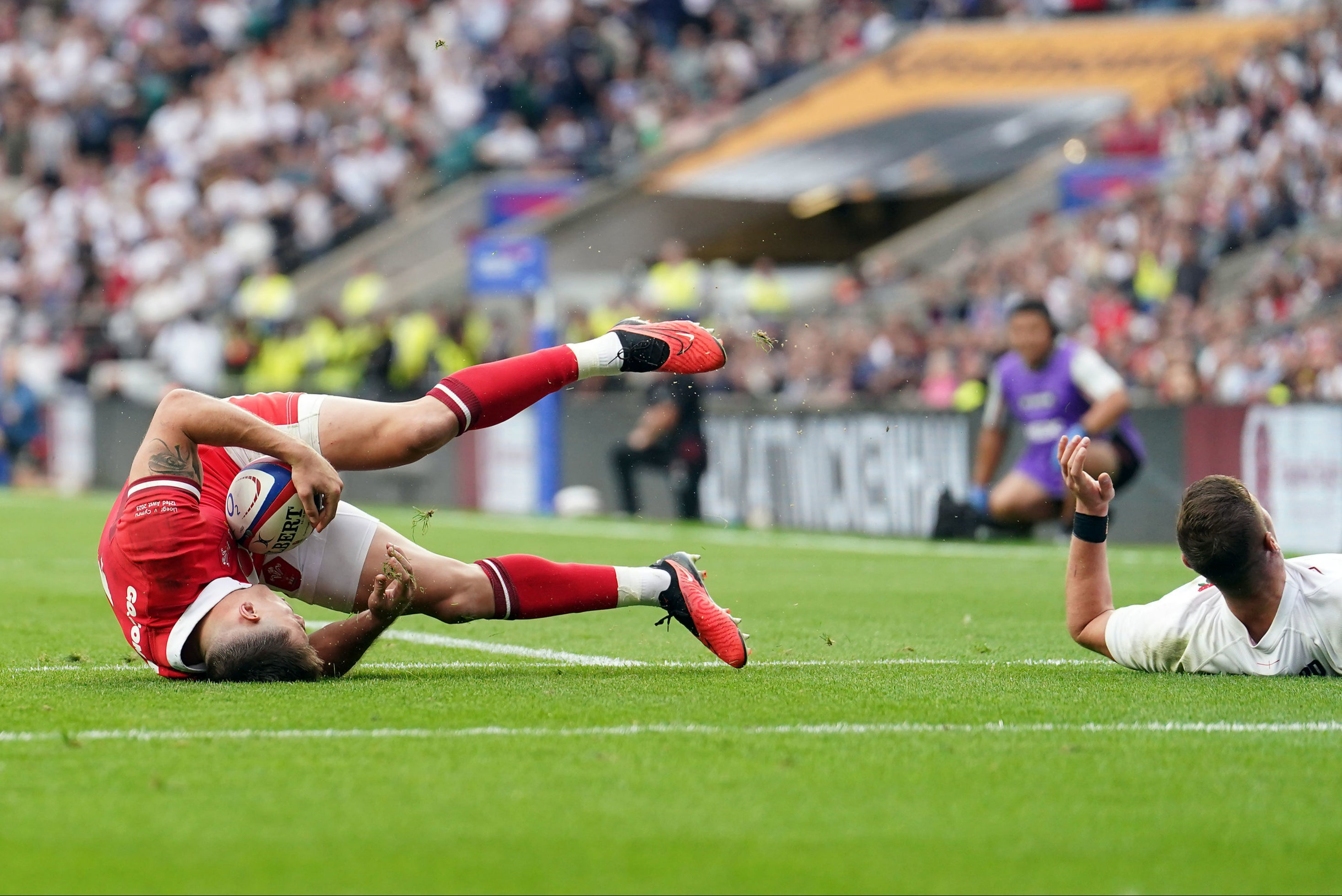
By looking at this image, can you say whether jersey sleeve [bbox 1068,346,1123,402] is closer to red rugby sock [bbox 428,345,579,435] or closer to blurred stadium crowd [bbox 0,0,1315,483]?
blurred stadium crowd [bbox 0,0,1315,483]

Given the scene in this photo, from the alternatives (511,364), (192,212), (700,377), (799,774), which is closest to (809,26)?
(192,212)

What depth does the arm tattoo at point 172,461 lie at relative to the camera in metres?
6.08

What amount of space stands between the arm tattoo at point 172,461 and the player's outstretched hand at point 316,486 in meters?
0.45

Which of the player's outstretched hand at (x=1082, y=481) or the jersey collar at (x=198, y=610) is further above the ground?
the player's outstretched hand at (x=1082, y=481)

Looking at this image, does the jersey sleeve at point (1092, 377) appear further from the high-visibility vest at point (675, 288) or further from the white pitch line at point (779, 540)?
the high-visibility vest at point (675, 288)

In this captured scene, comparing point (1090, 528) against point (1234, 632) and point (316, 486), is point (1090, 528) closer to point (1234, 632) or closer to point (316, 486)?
point (1234, 632)

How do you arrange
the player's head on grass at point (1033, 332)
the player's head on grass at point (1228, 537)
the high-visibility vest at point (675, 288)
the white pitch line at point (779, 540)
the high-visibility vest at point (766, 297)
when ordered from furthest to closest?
the high-visibility vest at point (766, 297)
the high-visibility vest at point (675, 288)
the white pitch line at point (779, 540)
the player's head on grass at point (1033, 332)
the player's head on grass at point (1228, 537)

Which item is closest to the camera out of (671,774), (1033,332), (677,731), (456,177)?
(671,774)

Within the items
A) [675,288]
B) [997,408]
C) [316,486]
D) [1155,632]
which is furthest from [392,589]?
[675,288]

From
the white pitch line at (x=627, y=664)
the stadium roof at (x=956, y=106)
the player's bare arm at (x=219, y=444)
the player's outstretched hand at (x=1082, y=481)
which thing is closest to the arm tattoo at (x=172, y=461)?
the player's bare arm at (x=219, y=444)

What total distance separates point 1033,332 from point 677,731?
7.97m

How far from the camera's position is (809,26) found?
93.7ft

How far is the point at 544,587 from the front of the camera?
6.46 m

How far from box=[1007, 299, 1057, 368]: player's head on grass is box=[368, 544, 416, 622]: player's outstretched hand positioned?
24.3 feet
